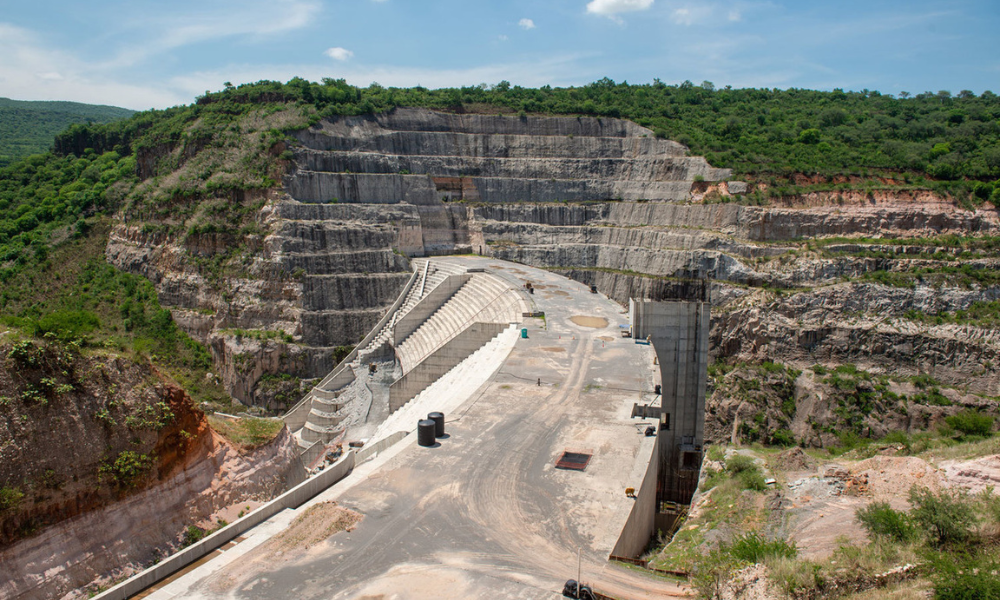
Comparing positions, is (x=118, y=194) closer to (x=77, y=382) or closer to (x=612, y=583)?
(x=77, y=382)

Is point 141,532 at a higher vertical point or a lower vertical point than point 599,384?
lower

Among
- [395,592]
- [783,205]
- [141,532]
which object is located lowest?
[141,532]

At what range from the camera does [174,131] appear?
170 ft

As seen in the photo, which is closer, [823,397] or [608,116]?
[823,397]

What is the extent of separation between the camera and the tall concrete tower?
24.7 metres

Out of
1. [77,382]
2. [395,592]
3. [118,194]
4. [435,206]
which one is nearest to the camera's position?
[395,592]

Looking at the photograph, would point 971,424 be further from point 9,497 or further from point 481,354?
point 9,497

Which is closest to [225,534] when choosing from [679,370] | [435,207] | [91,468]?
[91,468]

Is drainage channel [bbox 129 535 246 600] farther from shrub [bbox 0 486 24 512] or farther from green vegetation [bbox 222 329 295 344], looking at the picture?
green vegetation [bbox 222 329 295 344]

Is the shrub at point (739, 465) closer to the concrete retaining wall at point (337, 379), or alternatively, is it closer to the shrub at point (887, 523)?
the shrub at point (887, 523)

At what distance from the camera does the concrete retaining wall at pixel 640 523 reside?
12266 millimetres

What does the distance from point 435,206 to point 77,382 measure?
37336mm

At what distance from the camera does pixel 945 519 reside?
30.9 feet

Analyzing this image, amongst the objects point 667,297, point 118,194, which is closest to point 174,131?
point 118,194
